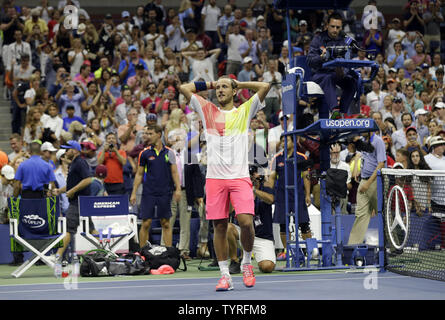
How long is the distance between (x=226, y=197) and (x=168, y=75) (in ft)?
35.6

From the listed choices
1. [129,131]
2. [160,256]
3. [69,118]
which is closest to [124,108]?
[69,118]

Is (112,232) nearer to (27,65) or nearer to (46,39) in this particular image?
(27,65)

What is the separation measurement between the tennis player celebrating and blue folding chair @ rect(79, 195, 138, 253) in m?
4.51

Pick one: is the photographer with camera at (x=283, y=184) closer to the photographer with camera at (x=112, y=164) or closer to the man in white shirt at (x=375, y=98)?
the photographer with camera at (x=112, y=164)

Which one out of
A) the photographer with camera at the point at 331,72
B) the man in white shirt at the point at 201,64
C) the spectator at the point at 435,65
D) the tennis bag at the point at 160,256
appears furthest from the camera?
the spectator at the point at 435,65

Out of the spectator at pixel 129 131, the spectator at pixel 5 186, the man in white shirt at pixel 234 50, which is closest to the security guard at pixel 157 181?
the spectator at pixel 5 186

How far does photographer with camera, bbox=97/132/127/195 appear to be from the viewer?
53.0 feet

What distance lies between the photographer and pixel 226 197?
9.37 metres

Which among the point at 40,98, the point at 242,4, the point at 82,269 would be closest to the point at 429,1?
the point at 242,4

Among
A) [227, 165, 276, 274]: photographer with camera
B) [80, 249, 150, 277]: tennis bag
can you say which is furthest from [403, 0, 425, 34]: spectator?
[80, 249, 150, 277]: tennis bag

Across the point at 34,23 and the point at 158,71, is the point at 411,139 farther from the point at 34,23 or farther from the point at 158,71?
the point at 34,23

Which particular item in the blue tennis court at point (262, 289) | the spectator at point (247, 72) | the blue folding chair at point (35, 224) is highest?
the spectator at point (247, 72)

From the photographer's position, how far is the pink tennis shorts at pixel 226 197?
9297mm

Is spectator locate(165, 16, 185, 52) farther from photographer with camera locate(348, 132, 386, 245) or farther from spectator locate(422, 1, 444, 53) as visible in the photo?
photographer with camera locate(348, 132, 386, 245)
